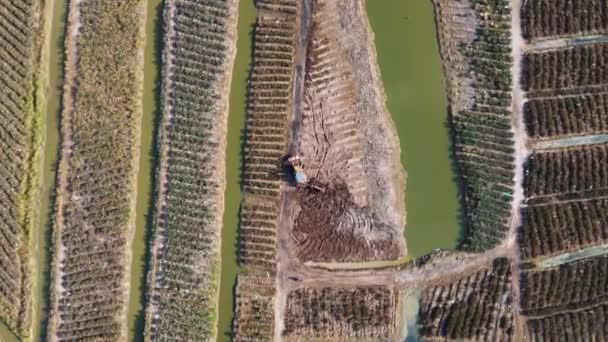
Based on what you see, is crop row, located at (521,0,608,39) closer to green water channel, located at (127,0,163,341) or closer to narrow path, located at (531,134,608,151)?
narrow path, located at (531,134,608,151)

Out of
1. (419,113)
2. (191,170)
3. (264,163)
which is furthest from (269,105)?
(419,113)

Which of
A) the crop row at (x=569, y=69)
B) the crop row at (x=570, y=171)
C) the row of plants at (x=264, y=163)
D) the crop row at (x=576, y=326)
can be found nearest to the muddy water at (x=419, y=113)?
the crop row at (x=570, y=171)

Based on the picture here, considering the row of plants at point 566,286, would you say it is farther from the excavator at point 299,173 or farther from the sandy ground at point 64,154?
the sandy ground at point 64,154

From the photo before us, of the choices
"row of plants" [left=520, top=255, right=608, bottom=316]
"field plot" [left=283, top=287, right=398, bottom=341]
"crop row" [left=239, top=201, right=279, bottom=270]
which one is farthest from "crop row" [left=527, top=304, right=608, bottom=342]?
"crop row" [left=239, top=201, right=279, bottom=270]

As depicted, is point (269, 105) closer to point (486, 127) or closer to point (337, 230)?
point (337, 230)

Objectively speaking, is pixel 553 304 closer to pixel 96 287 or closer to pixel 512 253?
pixel 512 253

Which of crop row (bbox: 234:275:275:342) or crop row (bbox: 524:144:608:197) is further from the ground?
crop row (bbox: 524:144:608:197)

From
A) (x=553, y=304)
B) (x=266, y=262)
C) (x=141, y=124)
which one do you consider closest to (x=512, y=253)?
(x=553, y=304)
